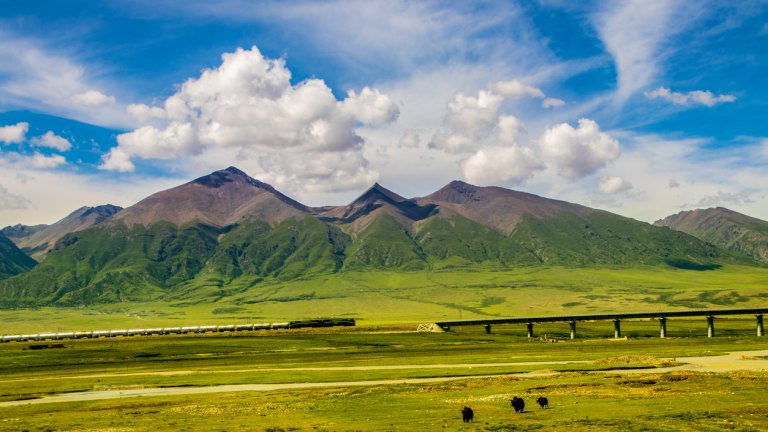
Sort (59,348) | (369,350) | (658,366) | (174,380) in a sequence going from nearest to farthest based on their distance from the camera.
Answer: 1. (658,366)
2. (174,380)
3. (369,350)
4. (59,348)

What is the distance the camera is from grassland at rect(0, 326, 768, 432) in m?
45.7

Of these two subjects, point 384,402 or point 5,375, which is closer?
point 384,402

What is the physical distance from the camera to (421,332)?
189 metres

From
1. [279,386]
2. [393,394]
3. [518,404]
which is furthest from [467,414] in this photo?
[279,386]

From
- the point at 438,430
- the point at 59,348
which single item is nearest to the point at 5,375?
the point at 59,348

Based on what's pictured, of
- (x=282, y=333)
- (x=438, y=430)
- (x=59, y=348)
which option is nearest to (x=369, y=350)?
(x=282, y=333)

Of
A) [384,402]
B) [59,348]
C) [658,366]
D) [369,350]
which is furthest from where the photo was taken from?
[59,348]

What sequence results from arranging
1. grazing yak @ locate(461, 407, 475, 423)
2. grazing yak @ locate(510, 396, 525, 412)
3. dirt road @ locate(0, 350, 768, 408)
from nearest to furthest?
grazing yak @ locate(461, 407, 475, 423) → grazing yak @ locate(510, 396, 525, 412) → dirt road @ locate(0, 350, 768, 408)

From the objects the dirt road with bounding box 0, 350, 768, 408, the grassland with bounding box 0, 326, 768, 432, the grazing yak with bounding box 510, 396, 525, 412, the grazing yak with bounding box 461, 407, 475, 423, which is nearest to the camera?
the grazing yak with bounding box 461, 407, 475, 423

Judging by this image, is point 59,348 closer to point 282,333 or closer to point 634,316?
point 282,333

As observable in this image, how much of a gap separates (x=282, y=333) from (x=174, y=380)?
109 metres

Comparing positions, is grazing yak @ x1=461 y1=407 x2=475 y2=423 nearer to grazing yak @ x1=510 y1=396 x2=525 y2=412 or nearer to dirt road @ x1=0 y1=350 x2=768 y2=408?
grazing yak @ x1=510 y1=396 x2=525 y2=412

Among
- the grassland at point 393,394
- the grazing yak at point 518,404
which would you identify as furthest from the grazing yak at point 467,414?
the grazing yak at point 518,404

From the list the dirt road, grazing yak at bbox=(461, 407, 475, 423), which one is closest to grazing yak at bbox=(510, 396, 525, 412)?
grazing yak at bbox=(461, 407, 475, 423)
